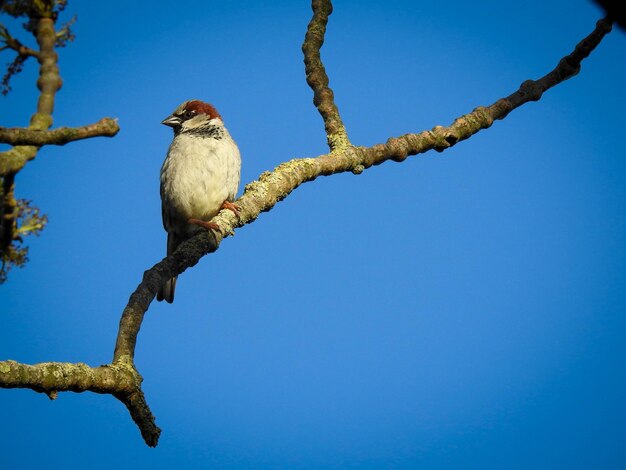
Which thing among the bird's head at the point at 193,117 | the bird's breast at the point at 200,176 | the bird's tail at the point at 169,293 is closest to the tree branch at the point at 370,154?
the bird's breast at the point at 200,176

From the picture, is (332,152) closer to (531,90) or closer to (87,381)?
(531,90)

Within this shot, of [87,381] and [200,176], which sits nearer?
[87,381]

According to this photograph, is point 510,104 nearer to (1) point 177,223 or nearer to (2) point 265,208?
(2) point 265,208

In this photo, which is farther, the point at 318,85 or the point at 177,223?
the point at 177,223

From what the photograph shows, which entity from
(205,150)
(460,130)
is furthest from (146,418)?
(205,150)

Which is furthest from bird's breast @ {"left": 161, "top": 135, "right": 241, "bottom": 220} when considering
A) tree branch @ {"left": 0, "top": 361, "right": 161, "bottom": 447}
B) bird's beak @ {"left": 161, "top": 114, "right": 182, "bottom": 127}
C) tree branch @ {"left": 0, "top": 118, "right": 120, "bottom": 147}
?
tree branch @ {"left": 0, "top": 118, "right": 120, "bottom": 147}

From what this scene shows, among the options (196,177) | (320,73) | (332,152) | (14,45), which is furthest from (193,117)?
(14,45)

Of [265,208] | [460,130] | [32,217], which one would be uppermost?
[460,130]

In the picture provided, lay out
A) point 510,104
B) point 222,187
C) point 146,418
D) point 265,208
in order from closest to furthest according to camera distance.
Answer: point 146,418 < point 265,208 < point 510,104 < point 222,187
